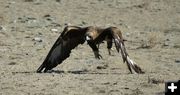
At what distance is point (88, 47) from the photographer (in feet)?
54.3

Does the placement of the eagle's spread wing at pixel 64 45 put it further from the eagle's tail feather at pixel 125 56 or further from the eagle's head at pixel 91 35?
the eagle's tail feather at pixel 125 56

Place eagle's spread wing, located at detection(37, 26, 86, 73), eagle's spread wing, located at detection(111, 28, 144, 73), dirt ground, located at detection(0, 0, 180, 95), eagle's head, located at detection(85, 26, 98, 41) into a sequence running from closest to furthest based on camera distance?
dirt ground, located at detection(0, 0, 180, 95) < eagle's spread wing, located at detection(111, 28, 144, 73) < eagle's head, located at detection(85, 26, 98, 41) < eagle's spread wing, located at detection(37, 26, 86, 73)

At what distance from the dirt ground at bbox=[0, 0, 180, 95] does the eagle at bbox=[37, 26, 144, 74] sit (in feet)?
0.72

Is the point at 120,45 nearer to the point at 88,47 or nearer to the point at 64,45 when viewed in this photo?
the point at 64,45

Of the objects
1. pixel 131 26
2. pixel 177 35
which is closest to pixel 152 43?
pixel 177 35

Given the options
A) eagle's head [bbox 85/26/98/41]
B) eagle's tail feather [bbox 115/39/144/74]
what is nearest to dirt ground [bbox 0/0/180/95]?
eagle's tail feather [bbox 115/39/144/74]

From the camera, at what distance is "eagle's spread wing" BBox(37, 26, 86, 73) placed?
12894 millimetres

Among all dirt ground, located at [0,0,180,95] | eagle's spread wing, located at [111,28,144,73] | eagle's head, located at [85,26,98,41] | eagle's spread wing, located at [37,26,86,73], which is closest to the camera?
dirt ground, located at [0,0,180,95]

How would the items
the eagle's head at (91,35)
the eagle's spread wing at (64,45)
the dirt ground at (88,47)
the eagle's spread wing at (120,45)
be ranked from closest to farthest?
the dirt ground at (88,47) < the eagle's spread wing at (120,45) < the eagle's head at (91,35) < the eagle's spread wing at (64,45)

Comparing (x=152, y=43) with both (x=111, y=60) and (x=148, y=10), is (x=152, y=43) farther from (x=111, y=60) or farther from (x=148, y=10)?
(x=148, y=10)

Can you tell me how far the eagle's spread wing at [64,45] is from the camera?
42.3 ft

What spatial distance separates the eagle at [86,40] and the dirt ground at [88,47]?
219 mm

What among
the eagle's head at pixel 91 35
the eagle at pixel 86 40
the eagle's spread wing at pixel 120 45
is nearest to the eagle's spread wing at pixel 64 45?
the eagle at pixel 86 40

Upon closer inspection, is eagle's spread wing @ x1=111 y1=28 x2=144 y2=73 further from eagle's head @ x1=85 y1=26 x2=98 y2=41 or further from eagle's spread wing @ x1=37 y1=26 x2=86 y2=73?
eagle's spread wing @ x1=37 y1=26 x2=86 y2=73
